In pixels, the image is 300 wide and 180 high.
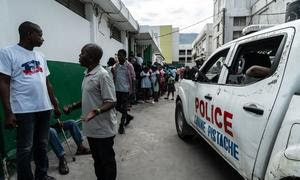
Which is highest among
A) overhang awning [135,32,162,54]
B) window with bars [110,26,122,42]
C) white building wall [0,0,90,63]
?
overhang awning [135,32,162,54]

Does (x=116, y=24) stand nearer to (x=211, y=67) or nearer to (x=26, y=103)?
(x=211, y=67)

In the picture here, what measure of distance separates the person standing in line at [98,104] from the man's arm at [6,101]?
535 millimetres

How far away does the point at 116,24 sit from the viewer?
11930 mm

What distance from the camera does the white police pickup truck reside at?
2.01 metres

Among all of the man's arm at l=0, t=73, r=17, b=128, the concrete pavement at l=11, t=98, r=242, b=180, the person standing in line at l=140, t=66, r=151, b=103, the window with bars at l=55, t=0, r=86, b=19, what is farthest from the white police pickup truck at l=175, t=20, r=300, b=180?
the person standing in line at l=140, t=66, r=151, b=103

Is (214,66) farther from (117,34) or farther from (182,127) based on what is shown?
(117,34)

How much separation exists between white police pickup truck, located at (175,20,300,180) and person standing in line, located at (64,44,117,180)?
1226mm

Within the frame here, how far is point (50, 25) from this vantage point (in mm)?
5367

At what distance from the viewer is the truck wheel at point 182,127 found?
5312 millimetres

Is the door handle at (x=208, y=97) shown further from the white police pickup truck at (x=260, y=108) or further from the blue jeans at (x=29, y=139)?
the blue jeans at (x=29, y=139)

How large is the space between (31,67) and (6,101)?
1.53ft

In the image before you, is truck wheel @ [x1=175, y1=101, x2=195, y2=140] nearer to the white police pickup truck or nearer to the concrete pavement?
the concrete pavement

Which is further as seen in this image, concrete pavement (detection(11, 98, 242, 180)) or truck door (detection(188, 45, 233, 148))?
concrete pavement (detection(11, 98, 242, 180))

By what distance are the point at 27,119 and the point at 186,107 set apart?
9.06 ft
